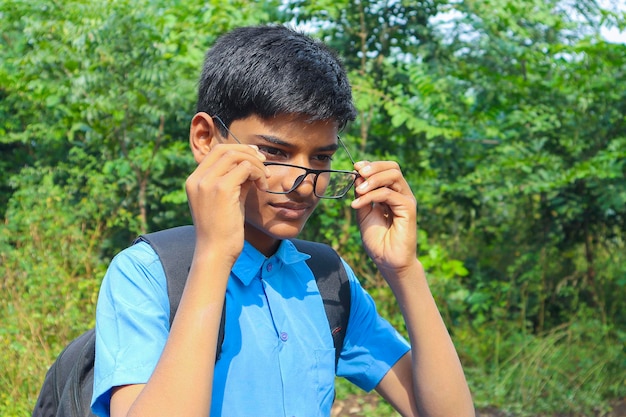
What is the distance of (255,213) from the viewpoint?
1.57 meters

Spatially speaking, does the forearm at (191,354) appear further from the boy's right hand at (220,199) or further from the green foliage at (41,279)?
the green foliage at (41,279)

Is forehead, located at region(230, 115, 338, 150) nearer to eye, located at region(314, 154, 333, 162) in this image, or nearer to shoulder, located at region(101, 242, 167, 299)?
eye, located at region(314, 154, 333, 162)

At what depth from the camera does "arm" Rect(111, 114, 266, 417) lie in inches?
48.3

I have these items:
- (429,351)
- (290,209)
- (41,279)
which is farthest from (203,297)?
(41,279)

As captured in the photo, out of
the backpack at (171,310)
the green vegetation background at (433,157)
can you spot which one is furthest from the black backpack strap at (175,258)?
the green vegetation background at (433,157)

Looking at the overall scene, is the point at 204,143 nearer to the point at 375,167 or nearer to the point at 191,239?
the point at 191,239

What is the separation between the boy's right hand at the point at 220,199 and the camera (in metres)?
1.30

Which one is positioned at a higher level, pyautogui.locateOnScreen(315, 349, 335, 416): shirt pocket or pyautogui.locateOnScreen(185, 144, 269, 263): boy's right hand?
pyautogui.locateOnScreen(185, 144, 269, 263): boy's right hand

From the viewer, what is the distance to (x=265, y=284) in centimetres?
159

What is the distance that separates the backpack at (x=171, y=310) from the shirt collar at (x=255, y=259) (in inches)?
2.3

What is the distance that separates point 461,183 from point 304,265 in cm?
380

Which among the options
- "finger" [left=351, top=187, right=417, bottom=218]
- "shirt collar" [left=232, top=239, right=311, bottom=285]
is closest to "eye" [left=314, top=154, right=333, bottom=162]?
"finger" [left=351, top=187, right=417, bottom=218]

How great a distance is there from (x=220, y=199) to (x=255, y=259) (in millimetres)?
322

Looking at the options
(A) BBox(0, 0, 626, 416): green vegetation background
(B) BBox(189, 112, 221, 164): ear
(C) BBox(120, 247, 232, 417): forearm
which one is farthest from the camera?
(A) BBox(0, 0, 626, 416): green vegetation background
